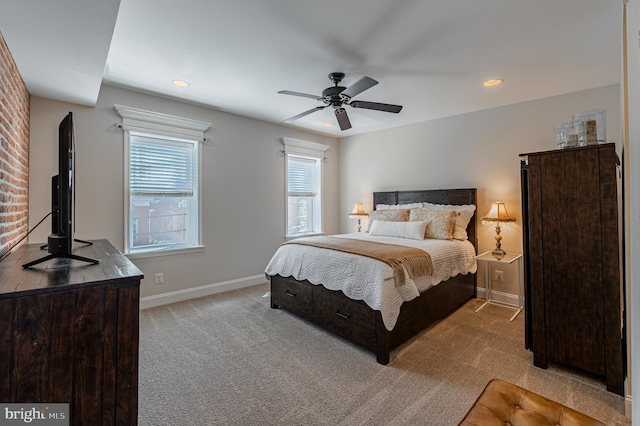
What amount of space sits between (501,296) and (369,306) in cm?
237

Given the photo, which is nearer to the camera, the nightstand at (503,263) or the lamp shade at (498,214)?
the nightstand at (503,263)

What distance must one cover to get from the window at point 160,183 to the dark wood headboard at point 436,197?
9.44ft

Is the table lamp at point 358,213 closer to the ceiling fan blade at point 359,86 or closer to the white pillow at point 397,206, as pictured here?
the white pillow at point 397,206

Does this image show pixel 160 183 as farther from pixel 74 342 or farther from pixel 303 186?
pixel 74 342

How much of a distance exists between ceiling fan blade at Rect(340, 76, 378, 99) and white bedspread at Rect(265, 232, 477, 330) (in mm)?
1431

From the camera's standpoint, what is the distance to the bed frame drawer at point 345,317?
2377mm

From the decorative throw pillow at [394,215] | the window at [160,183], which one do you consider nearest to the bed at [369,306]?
the decorative throw pillow at [394,215]

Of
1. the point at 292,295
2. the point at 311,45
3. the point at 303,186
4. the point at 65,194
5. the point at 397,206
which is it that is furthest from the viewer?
the point at 303,186

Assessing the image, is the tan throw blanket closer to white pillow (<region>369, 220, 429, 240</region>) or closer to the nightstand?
white pillow (<region>369, 220, 429, 240</region>)

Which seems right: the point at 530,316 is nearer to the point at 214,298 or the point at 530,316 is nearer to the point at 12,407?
the point at 12,407

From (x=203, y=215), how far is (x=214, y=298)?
3.58ft

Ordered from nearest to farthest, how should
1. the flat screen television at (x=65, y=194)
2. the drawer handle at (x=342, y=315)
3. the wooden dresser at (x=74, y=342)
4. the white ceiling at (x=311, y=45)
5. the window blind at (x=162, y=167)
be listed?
the wooden dresser at (x=74, y=342)
the flat screen television at (x=65, y=194)
the white ceiling at (x=311, y=45)
the drawer handle at (x=342, y=315)
the window blind at (x=162, y=167)

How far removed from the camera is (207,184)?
3.86 meters

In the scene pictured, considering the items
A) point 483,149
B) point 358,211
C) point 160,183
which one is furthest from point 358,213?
point 160,183
